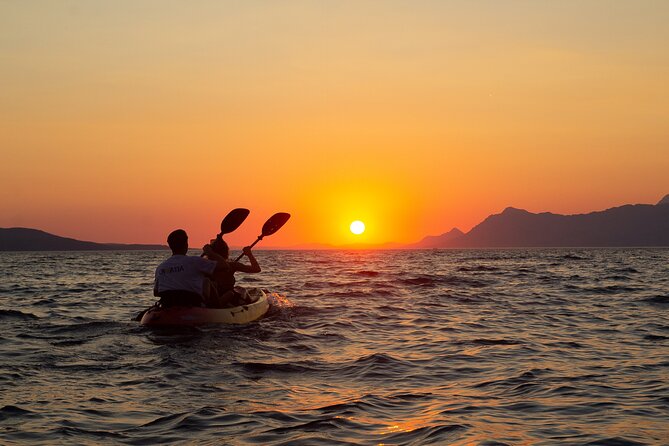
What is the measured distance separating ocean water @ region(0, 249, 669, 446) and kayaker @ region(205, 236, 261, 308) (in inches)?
29.8

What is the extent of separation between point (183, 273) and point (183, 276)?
→ 3.2 inches

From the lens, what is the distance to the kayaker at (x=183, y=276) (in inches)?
519

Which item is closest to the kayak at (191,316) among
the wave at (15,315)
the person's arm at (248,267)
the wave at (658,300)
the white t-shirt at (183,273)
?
the white t-shirt at (183,273)

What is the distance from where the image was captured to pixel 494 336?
43.8 feet

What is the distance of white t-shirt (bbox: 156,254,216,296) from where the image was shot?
13281mm

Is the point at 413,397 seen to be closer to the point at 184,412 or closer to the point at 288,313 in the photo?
the point at 184,412

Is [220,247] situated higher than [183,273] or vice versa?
[220,247]

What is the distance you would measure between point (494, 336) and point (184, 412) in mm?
7465

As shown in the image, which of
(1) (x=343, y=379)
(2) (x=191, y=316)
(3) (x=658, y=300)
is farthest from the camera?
(3) (x=658, y=300)

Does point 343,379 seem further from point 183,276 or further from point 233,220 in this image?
point 233,220

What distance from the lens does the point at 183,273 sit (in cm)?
1351

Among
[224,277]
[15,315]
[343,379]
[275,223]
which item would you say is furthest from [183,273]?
[275,223]

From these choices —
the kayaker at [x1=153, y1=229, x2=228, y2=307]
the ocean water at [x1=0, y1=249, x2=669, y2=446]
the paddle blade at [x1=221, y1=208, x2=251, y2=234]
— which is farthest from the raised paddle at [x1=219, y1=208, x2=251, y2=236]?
the kayaker at [x1=153, y1=229, x2=228, y2=307]

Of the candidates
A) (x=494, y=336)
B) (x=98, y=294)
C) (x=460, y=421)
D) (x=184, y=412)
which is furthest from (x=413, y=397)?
(x=98, y=294)
